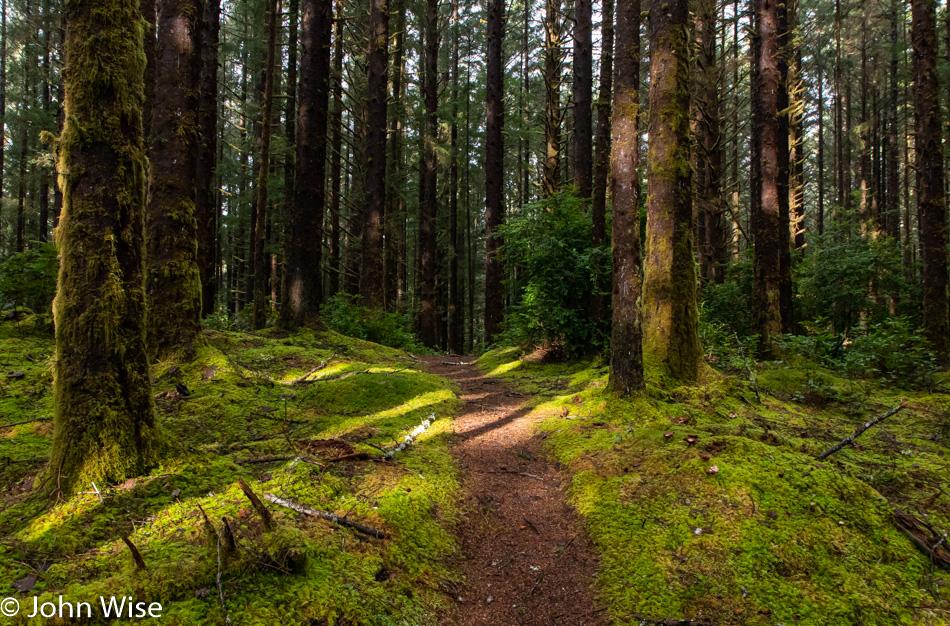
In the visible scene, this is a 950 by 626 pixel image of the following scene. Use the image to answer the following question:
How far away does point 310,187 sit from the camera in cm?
1020

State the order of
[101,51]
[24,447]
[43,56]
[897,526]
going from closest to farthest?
[101,51], [897,526], [24,447], [43,56]

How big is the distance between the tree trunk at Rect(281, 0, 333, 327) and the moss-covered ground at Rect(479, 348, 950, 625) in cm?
699

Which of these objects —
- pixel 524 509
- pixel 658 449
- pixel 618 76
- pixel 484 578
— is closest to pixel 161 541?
pixel 484 578

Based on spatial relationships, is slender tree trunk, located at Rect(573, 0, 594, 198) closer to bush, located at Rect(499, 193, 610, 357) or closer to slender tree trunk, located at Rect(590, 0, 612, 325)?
slender tree trunk, located at Rect(590, 0, 612, 325)

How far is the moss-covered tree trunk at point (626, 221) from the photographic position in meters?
5.59

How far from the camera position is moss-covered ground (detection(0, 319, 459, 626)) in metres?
1.99

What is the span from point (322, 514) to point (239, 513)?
494 millimetres

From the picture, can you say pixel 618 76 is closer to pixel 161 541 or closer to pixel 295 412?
pixel 295 412

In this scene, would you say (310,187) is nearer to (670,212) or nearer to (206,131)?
(206,131)

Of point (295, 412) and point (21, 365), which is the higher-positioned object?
point (21, 365)

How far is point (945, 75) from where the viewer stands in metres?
15.9

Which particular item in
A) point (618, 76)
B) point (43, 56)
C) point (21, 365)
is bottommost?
point (21, 365)

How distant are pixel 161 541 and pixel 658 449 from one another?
3.98 m

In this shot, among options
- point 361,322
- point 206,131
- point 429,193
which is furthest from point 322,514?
point 429,193
